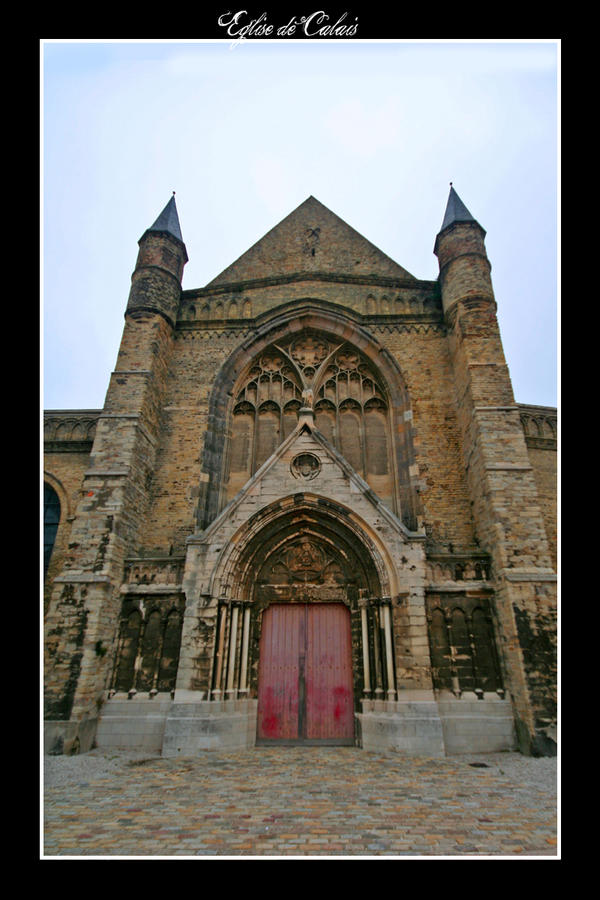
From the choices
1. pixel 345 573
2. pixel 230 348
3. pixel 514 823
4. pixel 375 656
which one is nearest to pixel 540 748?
pixel 375 656

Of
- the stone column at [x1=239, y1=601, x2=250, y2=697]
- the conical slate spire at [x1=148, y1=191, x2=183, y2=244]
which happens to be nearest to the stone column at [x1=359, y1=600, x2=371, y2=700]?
the stone column at [x1=239, y1=601, x2=250, y2=697]

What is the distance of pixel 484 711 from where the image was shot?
24.2 feet

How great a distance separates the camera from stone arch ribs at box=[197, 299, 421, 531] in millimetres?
10141

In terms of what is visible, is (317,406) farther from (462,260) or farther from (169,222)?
(169,222)

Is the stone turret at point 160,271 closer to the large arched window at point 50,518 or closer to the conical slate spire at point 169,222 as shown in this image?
the conical slate spire at point 169,222

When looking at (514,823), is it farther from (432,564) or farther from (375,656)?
(432,564)

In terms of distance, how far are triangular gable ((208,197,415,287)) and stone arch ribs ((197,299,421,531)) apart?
5.36 feet

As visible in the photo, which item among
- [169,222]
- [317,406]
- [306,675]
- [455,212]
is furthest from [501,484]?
[169,222]

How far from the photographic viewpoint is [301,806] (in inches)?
175

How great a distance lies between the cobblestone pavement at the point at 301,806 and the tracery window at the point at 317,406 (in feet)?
18.5

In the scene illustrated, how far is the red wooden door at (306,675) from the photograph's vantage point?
7.92 meters

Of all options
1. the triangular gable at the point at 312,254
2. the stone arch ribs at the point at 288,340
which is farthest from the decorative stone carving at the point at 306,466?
the triangular gable at the point at 312,254

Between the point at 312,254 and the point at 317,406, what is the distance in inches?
202

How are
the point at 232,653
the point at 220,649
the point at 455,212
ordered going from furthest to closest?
the point at 455,212
the point at 232,653
the point at 220,649
